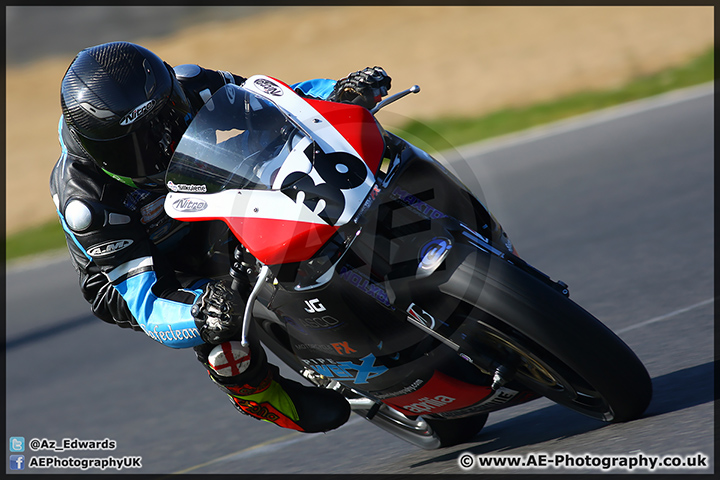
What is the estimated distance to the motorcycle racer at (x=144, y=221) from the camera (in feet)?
10.4

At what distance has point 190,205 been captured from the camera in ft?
9.61

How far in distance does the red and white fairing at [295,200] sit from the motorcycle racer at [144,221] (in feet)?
0.63

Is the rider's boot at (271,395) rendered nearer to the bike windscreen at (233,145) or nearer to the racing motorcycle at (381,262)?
the racing motorcycle at (381,262)

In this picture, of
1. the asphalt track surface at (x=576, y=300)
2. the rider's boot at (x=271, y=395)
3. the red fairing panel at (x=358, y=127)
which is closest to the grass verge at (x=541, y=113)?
the asphalt track surface at (x=576, y=300)

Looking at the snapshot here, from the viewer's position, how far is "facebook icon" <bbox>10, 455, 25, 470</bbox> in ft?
16.3

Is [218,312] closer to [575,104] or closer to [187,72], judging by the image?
[187,72]

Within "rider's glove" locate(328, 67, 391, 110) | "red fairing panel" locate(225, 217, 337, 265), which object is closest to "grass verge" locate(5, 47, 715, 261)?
"rider's glove" locate(328, 67, 391, 110)

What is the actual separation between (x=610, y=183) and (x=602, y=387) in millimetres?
5149

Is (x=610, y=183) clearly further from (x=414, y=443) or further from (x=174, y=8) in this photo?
(x=174, y=8)

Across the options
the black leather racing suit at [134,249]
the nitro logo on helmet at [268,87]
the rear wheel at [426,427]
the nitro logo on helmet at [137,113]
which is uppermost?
the nitro logo on helmet at [268,87]

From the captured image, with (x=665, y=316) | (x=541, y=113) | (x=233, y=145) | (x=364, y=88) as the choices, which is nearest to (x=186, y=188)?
(x=233, y=145)

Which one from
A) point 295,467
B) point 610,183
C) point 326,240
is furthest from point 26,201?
point 326,240

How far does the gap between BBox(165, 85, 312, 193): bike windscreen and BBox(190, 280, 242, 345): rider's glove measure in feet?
1.13

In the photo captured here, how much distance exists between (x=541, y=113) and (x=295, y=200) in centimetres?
917
